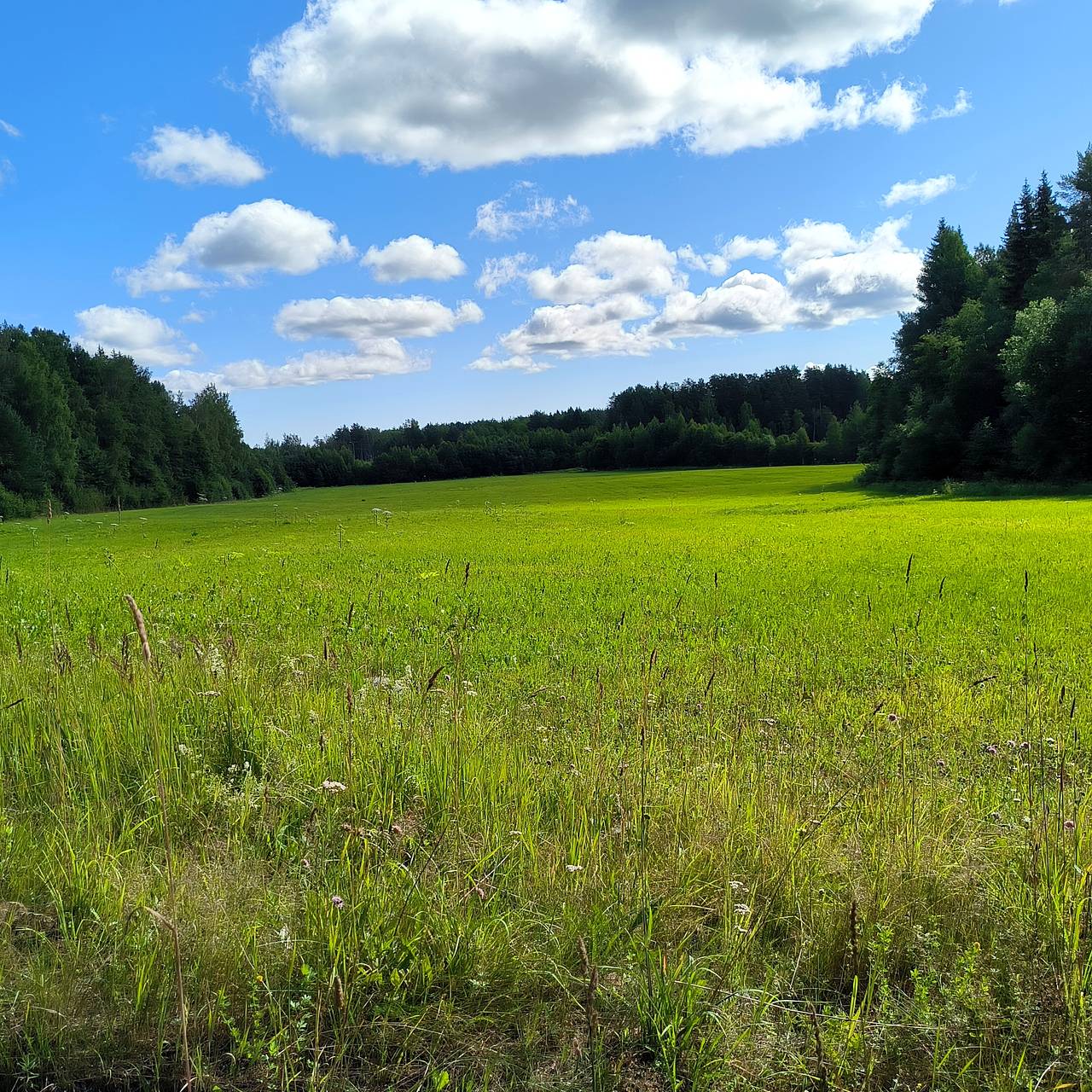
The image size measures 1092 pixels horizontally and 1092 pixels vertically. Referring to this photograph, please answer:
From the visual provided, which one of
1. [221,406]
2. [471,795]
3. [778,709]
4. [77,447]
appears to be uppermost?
[221,406]

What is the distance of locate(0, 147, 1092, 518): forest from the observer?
1829 inches

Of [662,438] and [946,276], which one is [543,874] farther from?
[662,438]

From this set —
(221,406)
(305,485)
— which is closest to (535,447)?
(305,485)

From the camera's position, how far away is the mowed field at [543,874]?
2627 millimetres

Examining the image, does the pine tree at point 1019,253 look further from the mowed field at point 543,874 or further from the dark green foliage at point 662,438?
the mowed field at point 543,874

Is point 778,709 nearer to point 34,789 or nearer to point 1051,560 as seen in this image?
point 34,789

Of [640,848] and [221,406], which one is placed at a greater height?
[221,406]

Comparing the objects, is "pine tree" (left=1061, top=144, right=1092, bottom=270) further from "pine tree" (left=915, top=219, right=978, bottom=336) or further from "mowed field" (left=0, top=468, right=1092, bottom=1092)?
"mowed field" (left=0, top=468, right=1092, bottom=1092)

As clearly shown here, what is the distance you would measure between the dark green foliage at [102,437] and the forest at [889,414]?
0.20 m

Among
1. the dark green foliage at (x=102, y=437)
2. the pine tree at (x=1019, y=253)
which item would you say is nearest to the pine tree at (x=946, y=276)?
the pine tree at (x=1019, y=253)

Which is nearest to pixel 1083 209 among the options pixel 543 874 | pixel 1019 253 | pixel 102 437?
pixel 1019 253

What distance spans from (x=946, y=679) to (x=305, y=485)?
15816 cm

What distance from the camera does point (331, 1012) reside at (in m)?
2.73

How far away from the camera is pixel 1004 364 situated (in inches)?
1934
